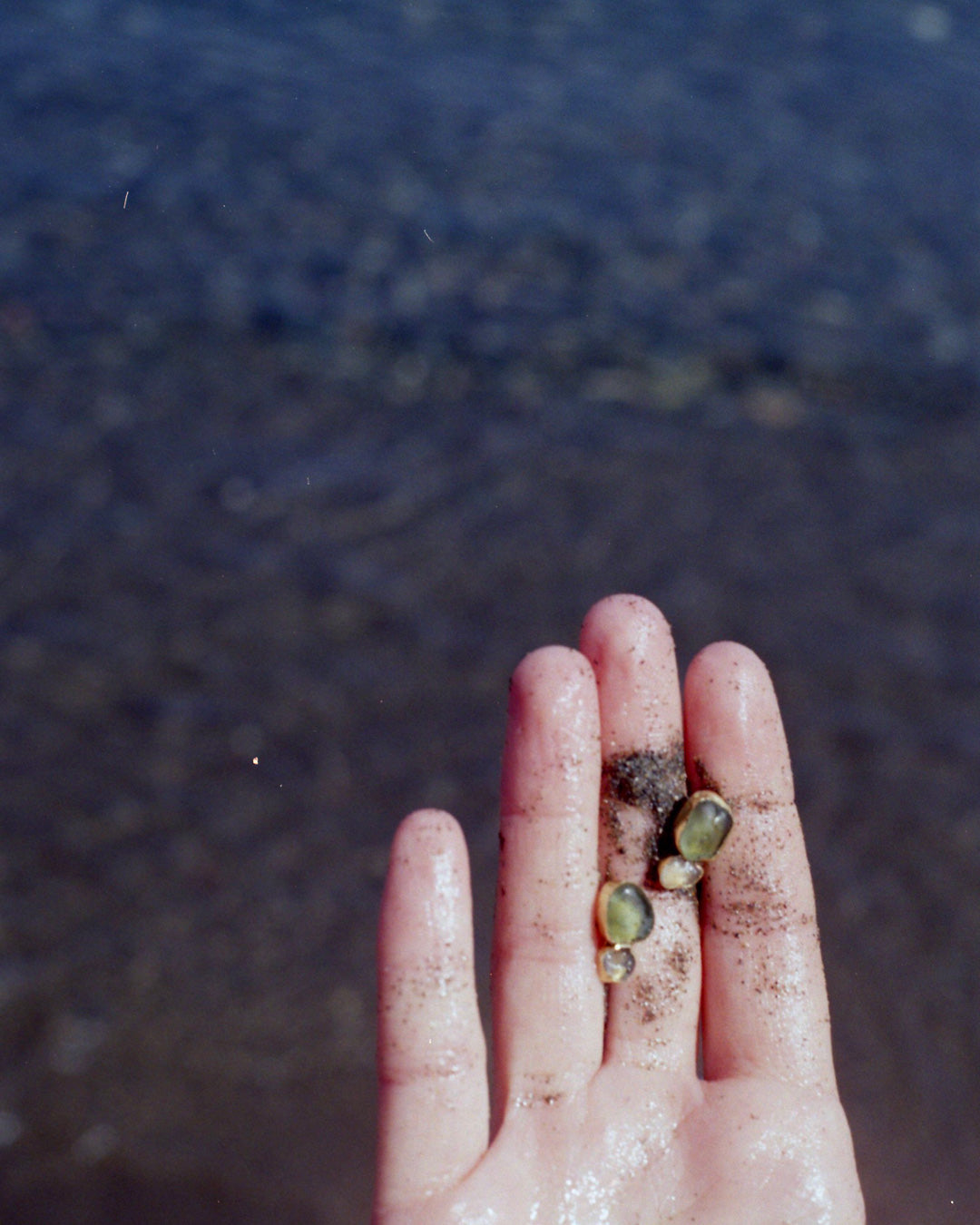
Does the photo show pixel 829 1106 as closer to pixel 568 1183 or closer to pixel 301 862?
pixel 568 1183

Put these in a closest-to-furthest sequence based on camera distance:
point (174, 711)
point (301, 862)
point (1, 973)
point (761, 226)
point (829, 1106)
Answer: point (829, 1106) < point (1, 973) < point (301, 862) < point (174, 711) < point (761, 226)

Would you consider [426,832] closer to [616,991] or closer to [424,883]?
[424,883]

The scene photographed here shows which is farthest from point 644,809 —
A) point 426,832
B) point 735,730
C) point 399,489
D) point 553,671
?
point 399,489

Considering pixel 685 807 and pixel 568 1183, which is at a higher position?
pixel 685 807

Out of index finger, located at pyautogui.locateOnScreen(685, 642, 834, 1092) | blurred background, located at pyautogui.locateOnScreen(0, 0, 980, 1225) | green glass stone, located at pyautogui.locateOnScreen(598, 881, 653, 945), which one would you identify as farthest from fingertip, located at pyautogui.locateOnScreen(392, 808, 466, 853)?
blurred background, located at pyautogui.locateOnScreen(0, 0, 980, 1225)

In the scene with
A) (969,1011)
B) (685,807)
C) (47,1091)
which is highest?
(685,807)

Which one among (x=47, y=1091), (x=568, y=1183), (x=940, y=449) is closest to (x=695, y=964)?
(x=568, y=1183)

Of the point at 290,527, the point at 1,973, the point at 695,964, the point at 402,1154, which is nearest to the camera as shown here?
the point at 402,1154

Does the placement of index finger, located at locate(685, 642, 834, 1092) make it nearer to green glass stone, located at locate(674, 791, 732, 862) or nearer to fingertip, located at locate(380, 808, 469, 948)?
green glass stone, located at locate(674, 791, 732, 862)
